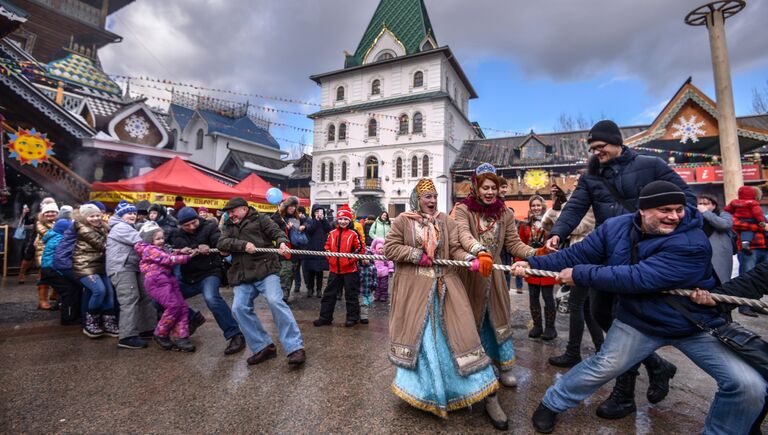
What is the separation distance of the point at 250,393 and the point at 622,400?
3080 millimetres

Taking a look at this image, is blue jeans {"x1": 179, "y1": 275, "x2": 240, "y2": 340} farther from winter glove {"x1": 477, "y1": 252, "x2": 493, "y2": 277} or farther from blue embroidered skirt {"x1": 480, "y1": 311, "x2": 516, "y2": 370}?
winter glove {"x1": 477, "y1": 252, "x2": 493, "y2": 277}

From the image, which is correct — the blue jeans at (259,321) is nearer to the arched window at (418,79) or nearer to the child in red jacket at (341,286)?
the child in red jacket at (341,286)

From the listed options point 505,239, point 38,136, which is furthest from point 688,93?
point 38,136

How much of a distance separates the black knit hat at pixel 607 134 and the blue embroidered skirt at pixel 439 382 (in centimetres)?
211

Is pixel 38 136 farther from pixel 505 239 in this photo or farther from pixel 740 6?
pixel 740 6

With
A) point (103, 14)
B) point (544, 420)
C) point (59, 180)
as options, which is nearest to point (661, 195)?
point (544, 420)

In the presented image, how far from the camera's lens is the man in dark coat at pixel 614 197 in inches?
106

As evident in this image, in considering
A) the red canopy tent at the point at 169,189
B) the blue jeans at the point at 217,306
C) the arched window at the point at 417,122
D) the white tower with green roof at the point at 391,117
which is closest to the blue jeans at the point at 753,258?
the blue jeans at the point at 217,306

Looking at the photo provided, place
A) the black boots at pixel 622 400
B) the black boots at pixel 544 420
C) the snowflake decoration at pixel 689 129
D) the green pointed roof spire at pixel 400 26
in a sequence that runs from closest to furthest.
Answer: the black boots at pixel 544 420
the black boots at pixel 622 400
the snowflake decoration at pixel 689 129
the green pointed roof spire at pixel 400 26

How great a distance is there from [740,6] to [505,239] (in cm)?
1225

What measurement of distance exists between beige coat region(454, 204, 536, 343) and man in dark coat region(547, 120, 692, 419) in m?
0.47

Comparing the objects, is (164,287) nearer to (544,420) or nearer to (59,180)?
(544,420)

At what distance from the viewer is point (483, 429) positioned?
244 centimetres

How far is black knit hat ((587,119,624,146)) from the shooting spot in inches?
114
